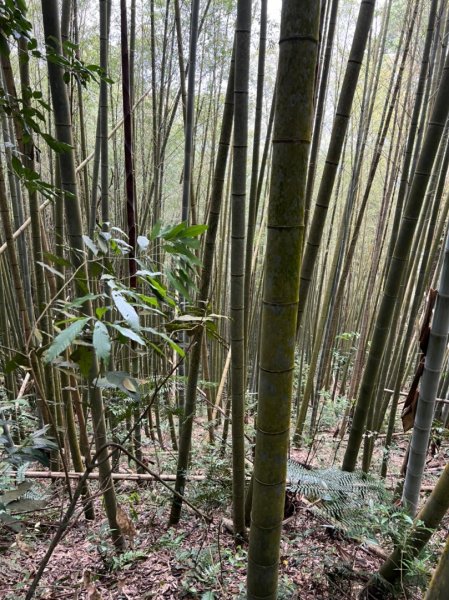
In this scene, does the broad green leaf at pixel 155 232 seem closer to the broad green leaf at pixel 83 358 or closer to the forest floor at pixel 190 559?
the broad green leaf at pixel 83 358

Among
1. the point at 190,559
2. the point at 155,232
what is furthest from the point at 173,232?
the point at 190,559

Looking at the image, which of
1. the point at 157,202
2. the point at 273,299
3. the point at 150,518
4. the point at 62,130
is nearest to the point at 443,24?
the point at 157,202

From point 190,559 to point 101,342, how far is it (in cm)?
152

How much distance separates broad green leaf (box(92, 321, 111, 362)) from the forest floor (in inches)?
35.7

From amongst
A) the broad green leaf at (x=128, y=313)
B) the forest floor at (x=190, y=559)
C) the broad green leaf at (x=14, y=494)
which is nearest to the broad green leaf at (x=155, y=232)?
the broad green leaf at (x=128, y=313)

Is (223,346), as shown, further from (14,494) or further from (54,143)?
(54,143)

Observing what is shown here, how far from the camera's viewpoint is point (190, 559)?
5.64 feet

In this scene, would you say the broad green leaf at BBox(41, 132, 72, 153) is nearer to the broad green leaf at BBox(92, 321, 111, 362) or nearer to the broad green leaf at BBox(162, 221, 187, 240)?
the broad green leaf at BBox(162, 221, 187, 240)

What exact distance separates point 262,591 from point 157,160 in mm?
2528

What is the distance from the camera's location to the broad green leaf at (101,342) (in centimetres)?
64

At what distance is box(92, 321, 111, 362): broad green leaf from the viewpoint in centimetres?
64

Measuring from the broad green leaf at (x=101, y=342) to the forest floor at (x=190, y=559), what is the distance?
91 cm

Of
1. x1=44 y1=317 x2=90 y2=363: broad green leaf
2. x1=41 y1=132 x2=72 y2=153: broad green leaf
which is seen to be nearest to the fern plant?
x1=44 y1=317 x2=90 y2=363: broad green leaf

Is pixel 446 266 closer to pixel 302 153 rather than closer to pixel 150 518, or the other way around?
pixel 302 153
